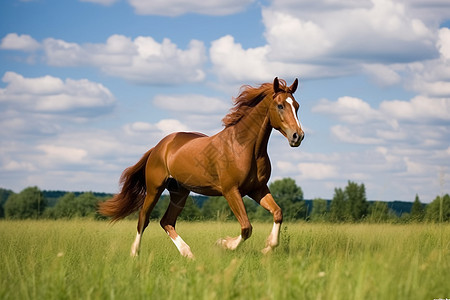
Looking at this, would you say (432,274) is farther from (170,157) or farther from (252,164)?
(170,157)

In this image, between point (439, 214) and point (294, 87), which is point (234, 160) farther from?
point (439, 214)

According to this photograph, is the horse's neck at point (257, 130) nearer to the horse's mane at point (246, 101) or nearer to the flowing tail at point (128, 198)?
the horse's mane at point (246, 101)

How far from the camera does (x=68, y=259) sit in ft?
25.1

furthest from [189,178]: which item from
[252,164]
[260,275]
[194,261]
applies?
[260,275]

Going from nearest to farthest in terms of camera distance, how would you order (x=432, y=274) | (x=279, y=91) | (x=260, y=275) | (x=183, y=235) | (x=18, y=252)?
(x=432, y=274)
(x=260, y=275)
(x=279, y=91)
(x=18, y=252)
(x=183, y=235)

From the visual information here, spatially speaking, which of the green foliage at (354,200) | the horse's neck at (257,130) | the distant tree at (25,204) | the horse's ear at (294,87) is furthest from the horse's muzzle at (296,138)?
the green foliage at (354,200)

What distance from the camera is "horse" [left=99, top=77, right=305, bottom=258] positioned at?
791 centimetres

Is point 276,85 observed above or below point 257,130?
above

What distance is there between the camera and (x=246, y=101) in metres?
8.58

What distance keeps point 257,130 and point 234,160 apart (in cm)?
59

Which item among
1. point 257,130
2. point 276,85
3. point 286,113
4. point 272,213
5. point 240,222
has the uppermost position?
point 276,85

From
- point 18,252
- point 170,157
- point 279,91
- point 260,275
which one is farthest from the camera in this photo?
point 170,157

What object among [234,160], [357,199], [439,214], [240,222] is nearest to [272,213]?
[240,222]

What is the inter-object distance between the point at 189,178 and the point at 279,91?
7.36 feet
